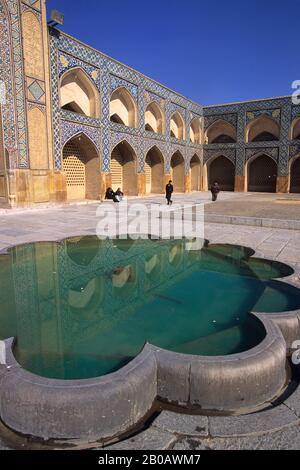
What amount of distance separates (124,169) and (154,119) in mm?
3899

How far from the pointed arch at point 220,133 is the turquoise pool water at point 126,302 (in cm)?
1908

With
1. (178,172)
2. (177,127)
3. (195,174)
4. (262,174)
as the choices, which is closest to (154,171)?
(178,172)

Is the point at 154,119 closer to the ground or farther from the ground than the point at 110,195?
farther from the ground

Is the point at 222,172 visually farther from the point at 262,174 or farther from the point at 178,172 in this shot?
the point at 178,172

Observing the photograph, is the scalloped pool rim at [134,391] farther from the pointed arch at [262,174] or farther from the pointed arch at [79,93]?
the pointed arch at [262,174]

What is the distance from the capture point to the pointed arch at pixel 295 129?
2028 centimetres

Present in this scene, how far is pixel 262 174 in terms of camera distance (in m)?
23.2

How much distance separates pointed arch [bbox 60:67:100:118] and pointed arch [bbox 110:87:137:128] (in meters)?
1.64

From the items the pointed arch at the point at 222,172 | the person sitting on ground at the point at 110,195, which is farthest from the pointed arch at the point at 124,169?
the pointed arch at the point at 222,172

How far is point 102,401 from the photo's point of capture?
5.35 feet

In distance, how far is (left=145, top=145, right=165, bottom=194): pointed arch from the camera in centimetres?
1908

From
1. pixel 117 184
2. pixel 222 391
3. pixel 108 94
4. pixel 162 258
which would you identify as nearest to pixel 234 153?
pixel 117 184

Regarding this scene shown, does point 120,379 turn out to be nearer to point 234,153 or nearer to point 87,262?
point 87,262

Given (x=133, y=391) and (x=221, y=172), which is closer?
(x=133, y=391)
